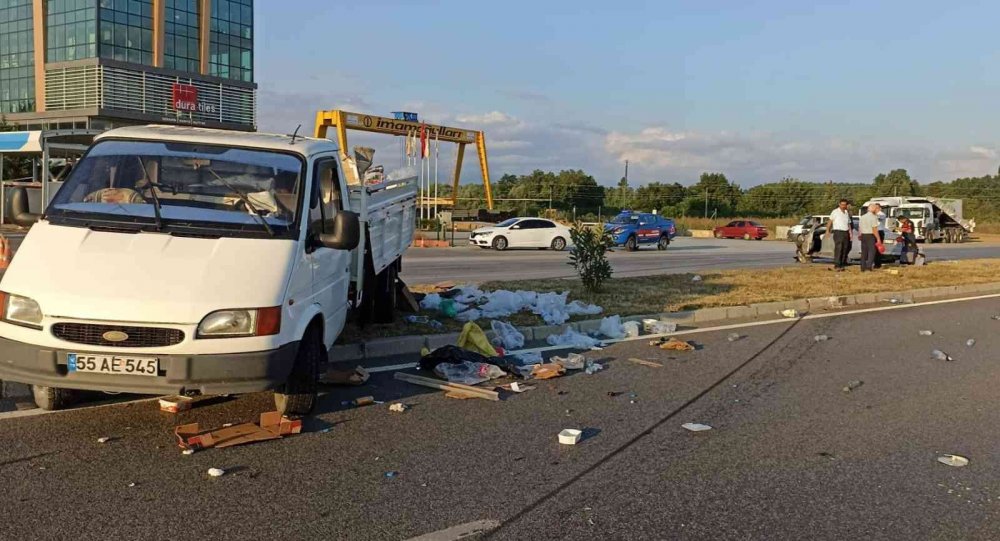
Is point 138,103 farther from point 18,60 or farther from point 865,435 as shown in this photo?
point 865,435

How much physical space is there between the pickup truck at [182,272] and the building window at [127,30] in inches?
1764

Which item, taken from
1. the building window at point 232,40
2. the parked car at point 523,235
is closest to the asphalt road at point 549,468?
the parked car at point 523,235

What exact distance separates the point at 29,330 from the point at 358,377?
260 centimetres

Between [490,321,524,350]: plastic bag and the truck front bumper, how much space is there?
4.20 metres

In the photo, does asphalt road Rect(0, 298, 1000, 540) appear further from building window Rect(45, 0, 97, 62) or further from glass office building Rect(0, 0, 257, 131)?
building window Rect(45, 0, 97, 62)

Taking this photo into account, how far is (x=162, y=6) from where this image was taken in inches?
1848

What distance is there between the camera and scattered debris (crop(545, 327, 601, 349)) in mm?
8984

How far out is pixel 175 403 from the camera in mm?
5727

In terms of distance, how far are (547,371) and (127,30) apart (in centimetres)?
4673

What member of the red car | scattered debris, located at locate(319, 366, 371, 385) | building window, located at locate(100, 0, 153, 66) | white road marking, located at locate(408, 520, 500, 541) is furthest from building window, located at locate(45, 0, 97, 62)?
white road marking, located at locate(408, 520, 500, 541)

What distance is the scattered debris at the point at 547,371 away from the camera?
7.27m

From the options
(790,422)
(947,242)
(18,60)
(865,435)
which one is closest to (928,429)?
(865,435)

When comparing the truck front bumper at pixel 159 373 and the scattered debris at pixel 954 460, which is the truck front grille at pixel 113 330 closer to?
the truck front bumper at pixel 159 373

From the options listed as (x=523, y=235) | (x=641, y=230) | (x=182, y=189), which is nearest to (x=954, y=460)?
(x=182, y=189)
